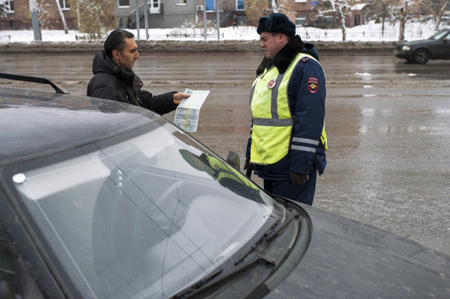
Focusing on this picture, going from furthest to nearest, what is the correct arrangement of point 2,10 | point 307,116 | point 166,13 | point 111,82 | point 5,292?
point 166,13
point 2,10
point 111,82
point 307,116
point 5,292

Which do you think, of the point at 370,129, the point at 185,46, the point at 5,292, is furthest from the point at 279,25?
the point at 185,46

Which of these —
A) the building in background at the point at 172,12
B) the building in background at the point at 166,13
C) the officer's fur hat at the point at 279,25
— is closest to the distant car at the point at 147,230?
the officer's fur hat at the point at 279,25

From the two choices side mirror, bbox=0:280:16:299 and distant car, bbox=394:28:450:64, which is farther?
distant car, bbox=394:28:450:64

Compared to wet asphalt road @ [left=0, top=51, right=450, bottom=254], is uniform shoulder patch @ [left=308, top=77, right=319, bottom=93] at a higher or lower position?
higher

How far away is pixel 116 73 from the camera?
376cm

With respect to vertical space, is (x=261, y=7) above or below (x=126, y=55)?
above

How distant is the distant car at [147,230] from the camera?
5.26 feet

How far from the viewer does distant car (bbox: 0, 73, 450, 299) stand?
1603mm

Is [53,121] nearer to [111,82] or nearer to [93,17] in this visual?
[111,82]

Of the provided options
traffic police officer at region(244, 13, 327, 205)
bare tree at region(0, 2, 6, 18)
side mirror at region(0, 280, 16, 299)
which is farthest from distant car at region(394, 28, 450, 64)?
bare tree at region(0, 2, 6, 18)

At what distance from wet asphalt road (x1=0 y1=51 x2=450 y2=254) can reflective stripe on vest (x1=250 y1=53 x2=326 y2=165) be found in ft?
6.13

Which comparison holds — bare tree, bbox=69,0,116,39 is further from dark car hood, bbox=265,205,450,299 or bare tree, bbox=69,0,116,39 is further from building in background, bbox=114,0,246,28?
dark car hood, bbox=265,205,450,299

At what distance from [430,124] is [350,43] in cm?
1669

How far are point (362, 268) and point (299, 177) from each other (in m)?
1.24
